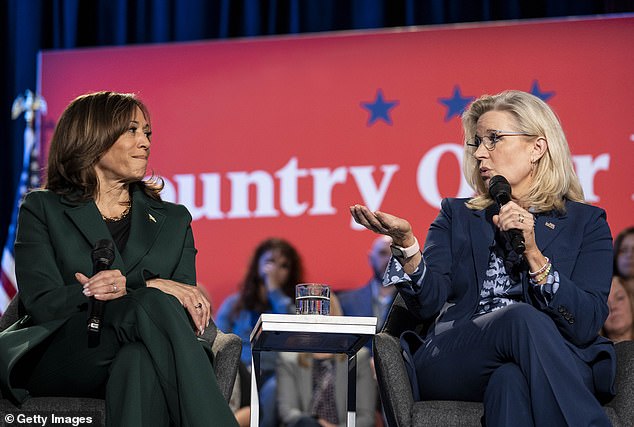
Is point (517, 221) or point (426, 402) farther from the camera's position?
point (426, 402)

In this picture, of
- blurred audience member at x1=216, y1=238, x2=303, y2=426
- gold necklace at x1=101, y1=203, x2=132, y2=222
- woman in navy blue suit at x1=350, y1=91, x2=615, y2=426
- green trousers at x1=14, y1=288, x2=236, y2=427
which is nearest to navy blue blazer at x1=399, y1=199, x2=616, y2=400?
woman in navy blue suit at x1=350, y1=91, x2=615, y2=426

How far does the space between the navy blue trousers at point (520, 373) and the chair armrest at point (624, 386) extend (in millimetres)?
76

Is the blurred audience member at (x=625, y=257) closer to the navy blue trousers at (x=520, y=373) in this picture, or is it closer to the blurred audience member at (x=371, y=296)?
the blurred audience member at (x=371, y=296)

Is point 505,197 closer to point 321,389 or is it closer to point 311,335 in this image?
point 311,335

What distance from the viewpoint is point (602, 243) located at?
9.29 ft

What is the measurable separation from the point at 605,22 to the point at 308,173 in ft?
5.15

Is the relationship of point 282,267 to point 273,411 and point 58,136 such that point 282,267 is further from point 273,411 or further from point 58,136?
point 58,136

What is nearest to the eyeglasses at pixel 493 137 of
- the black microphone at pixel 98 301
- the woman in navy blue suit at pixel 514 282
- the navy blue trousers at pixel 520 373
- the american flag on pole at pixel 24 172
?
the woman in navy blue suit at pixel 514 282

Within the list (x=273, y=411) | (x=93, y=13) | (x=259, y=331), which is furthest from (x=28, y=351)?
(x=93, y=13)

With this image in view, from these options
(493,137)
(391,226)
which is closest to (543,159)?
(493,137)

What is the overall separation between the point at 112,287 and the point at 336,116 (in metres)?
2.37

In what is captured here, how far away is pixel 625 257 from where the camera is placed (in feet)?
14.4

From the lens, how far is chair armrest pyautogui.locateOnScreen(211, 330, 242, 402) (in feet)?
8.91

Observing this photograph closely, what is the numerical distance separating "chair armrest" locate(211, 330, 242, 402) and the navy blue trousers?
0.59m
